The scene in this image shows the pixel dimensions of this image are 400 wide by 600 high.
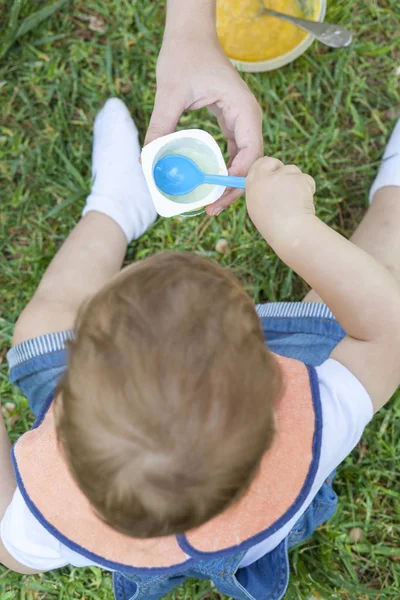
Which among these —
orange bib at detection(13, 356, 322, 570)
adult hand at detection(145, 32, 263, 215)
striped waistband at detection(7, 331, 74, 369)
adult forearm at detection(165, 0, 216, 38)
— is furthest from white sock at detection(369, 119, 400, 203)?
striped waistband at detection(7, 331, 74, 369)

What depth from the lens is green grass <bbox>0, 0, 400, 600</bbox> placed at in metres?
1.68

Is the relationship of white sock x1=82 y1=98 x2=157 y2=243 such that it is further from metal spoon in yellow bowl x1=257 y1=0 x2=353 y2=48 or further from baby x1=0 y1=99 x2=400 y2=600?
metal spoon in yellow bowl x1=257 y1=0 x2=353 y2=48

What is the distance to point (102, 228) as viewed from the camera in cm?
164

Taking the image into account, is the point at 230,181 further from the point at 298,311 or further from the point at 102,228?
the point at 102,228

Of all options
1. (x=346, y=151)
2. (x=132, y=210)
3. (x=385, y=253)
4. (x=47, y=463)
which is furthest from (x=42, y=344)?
(x=346, y=151)

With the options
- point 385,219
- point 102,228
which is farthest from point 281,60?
point 102,228

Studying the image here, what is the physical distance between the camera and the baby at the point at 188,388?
30.0 inches

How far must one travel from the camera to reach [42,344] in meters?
1.39

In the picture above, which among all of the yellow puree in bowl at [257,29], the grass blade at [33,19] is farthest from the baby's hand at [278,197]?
the grass blade at [33,19]

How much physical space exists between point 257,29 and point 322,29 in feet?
0.61

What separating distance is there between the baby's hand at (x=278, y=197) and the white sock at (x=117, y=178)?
0.64 m

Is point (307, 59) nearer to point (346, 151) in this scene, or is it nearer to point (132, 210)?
point (346, 151)

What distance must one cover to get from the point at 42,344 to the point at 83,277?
0.82 feet

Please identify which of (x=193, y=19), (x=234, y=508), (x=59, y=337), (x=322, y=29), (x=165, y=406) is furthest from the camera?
(x=322, y=29)
